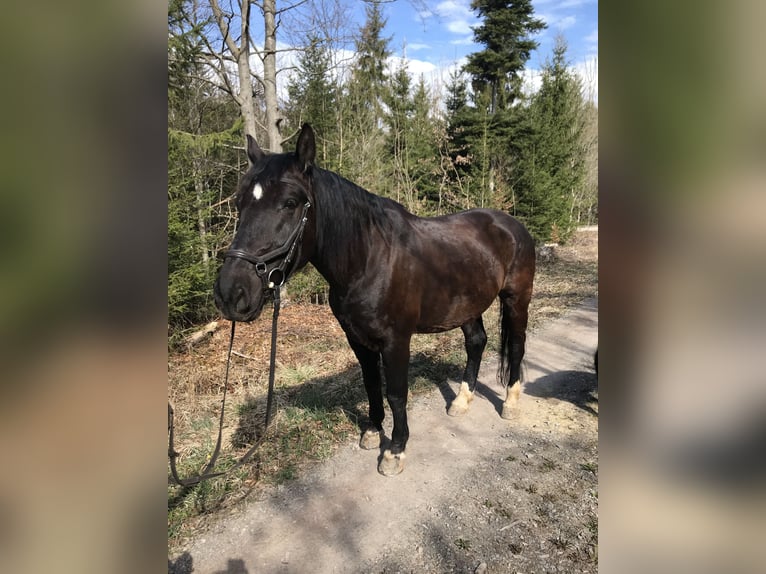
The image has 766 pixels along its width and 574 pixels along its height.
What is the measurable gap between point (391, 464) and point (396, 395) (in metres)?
0.51

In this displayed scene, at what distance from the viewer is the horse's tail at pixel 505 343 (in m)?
4.05

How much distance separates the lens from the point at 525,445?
11.0 ft

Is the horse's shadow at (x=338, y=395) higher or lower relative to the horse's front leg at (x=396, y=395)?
lower

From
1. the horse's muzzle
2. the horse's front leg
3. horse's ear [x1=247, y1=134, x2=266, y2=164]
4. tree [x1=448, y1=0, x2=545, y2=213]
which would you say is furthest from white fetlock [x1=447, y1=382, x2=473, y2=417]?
tree [x1=448, y1=0, x2=545, y2=213]

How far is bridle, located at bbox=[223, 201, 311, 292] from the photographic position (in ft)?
6.56

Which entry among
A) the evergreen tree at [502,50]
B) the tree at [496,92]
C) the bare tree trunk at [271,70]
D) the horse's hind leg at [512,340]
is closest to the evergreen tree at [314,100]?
the bare tree trunk at [271,70]

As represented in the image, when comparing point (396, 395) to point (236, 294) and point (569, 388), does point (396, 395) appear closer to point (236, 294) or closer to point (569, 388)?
point (236, 294)

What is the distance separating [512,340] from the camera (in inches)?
159

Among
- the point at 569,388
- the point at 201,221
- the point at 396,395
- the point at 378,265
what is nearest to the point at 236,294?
the point at 378,265

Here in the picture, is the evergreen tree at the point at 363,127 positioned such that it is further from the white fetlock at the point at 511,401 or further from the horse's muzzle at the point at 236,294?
the horse's muzzle at the point at 236,294

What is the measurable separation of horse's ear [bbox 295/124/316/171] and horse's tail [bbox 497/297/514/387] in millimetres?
2543
